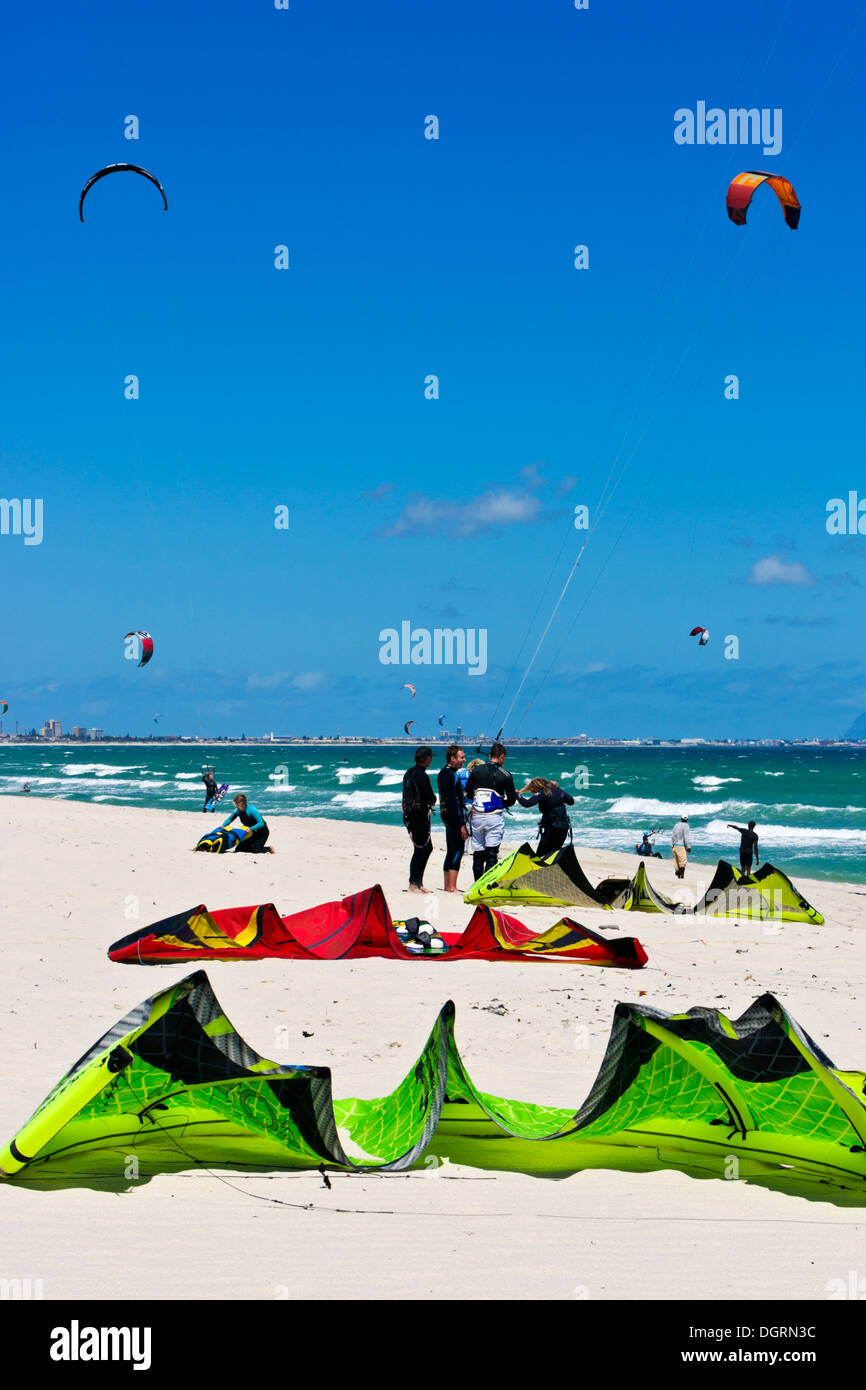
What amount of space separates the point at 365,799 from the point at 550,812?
140 ft

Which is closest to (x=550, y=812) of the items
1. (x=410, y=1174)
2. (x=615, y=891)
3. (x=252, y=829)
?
(x=615, y=891)

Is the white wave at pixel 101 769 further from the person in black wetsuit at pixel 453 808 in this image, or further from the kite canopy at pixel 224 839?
the person in black wetsuit at pixel 453 808

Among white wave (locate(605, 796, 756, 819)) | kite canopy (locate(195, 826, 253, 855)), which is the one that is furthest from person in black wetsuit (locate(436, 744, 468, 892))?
white wave (locate(605, 796, 756, 819))

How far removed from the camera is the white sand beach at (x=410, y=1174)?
3.35 m

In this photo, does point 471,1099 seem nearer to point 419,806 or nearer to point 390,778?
point 419,806

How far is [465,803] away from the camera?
1171 centimetres

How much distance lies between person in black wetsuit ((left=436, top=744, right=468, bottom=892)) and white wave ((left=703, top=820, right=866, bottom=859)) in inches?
895

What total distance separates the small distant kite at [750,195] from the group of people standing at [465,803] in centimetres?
606

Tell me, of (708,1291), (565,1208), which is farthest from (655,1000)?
(708,1291)

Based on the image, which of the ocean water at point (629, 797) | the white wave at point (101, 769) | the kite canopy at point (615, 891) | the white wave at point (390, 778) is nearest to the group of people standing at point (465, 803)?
the kite canopy at point (615, 891)

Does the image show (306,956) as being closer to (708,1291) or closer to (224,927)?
(224,927)
